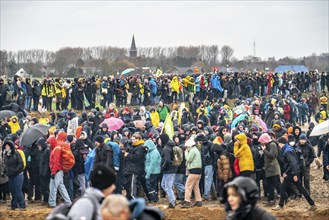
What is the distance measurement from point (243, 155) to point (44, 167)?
513 cm

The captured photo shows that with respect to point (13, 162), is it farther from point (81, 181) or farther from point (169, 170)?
point (169, 170)

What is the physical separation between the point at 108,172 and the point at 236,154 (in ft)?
30.7

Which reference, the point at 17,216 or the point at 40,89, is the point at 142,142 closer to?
the point at 17,216

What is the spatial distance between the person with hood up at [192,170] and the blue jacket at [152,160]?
29.7 inches

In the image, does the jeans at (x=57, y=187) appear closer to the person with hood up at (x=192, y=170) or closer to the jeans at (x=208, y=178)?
the person with hood up at (x=192, y=170)

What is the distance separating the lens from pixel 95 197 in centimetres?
686

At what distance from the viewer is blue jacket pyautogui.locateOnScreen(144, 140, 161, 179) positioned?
1666 centimetres

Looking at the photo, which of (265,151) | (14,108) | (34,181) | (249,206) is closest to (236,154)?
(265,151)

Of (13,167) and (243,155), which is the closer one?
(13,167)

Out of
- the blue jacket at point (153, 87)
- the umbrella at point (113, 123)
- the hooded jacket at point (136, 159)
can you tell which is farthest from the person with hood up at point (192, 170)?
the blue jacket at point (153, 87)

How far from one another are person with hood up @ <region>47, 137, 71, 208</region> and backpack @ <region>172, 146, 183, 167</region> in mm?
2877

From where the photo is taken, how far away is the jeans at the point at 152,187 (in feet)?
55.6

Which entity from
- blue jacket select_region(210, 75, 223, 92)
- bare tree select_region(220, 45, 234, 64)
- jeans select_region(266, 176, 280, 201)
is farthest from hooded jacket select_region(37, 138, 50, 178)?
bare tree select_region(220, 45, 234, 64)

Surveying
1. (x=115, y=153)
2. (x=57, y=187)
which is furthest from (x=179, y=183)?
(x=57, y=187)
